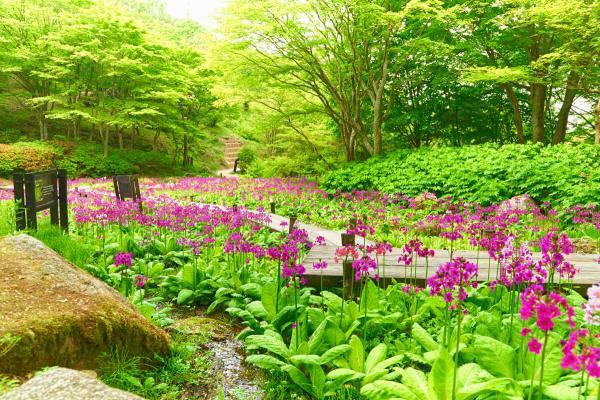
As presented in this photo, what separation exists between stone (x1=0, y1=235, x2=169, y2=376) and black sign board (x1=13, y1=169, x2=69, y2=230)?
2.90 meters

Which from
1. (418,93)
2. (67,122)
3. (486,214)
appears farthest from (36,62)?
(486,214)

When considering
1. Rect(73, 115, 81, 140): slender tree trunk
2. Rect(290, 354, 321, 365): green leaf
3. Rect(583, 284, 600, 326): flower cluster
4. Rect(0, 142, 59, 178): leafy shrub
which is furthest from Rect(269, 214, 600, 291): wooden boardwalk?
→ Rect(73, 115, 81, 140): slender tree trunk

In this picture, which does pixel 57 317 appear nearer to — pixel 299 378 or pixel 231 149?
pixel 299 378

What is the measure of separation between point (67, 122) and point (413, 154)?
69.1ft

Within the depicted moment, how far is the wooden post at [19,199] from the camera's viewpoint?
6.04 meters

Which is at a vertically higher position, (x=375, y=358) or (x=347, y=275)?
(x=347, y=275)

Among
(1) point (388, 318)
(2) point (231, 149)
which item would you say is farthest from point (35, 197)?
(2) point (231, 149)

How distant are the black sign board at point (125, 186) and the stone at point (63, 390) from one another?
8704mm

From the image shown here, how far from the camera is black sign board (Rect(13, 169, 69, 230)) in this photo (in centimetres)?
612

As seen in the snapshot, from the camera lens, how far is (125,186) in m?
9.94

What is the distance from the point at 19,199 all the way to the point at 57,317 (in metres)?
4.58

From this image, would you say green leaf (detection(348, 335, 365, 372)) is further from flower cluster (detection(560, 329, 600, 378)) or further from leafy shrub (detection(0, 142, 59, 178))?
leafy shrub (detection(0, 142, 59, 178))

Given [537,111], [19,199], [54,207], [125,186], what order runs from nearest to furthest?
1. [19,199]
2. [54,207]
3. [125,186]
4. [537,111]

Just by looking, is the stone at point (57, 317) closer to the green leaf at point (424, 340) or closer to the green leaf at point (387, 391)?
the green leaf at point (387, 391)
